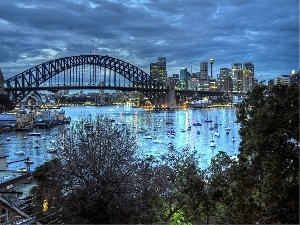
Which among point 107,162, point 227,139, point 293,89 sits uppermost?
point 293,89

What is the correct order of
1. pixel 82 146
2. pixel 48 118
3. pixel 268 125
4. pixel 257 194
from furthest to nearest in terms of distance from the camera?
pixel 48 118 → pixel 82 146 → pixel 257 194 → pixel 268 125

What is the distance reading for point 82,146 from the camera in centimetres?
736

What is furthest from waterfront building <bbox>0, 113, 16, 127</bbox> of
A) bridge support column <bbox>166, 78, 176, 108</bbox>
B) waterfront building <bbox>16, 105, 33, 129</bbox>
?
bridge support column <bbox>166, 78, 176, 108</bbox>

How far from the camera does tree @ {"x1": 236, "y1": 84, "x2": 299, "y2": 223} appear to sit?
4414mm

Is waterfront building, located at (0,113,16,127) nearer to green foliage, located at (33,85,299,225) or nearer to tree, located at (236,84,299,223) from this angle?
green foliage, located at (33,85,299,225)

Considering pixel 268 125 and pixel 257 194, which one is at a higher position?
pixel 268 125

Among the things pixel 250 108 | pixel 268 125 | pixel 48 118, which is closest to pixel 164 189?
pixel 250 108

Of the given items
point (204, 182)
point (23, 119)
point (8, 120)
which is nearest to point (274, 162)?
point (204, 182)

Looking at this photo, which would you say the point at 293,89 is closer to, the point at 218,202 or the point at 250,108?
the point at 250,108

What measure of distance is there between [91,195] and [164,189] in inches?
80.7

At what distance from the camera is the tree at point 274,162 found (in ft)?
14.5

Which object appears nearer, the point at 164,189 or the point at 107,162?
the point at 107,162

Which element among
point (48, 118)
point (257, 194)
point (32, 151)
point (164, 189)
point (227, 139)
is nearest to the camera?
point (257, 194)

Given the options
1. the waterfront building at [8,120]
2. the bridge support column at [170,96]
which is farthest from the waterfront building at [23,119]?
the bridge support column at [170,96]
